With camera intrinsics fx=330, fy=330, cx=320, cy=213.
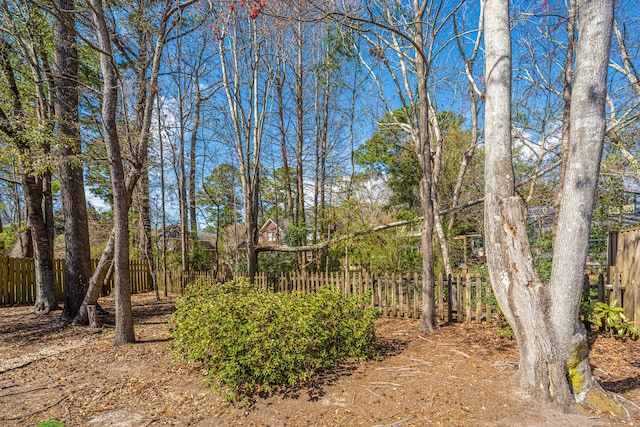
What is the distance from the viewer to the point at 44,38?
295 inches

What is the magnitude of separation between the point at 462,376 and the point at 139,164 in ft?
19.4

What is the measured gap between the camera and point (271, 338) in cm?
340

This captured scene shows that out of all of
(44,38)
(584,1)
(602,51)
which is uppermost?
(44,38)

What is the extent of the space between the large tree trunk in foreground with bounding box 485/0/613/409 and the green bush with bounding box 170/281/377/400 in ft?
5.97

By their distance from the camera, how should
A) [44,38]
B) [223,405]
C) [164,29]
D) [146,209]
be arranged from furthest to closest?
[146,209] → [44,38] → [164,29] → [223,405]

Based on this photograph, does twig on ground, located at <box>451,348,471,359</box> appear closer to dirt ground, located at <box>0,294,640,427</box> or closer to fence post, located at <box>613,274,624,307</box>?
dirt ground, located at <box>0,294,640,427</box>

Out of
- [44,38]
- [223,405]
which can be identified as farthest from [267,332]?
[44,38]

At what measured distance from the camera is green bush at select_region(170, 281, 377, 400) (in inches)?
128

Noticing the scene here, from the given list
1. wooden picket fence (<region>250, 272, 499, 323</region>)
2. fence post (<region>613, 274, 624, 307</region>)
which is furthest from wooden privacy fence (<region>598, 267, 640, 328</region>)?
wooden picket fence (<region>250, 272, 499, 323</region>)

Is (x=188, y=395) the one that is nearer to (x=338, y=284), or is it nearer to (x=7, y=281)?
(x=338, y=284)

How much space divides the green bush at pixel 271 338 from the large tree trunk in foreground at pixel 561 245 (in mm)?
1818

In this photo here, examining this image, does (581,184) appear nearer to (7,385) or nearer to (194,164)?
(7,385)

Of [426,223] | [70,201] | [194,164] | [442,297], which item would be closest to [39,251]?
[70,201]

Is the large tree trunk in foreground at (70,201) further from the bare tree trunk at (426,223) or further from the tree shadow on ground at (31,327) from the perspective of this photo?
the bare tree trunk at (426,223)
